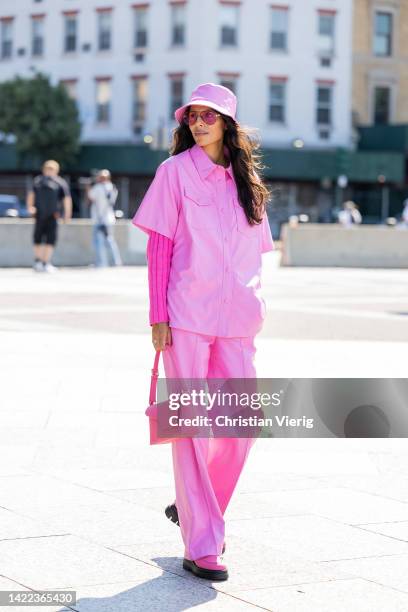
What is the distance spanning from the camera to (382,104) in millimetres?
61906

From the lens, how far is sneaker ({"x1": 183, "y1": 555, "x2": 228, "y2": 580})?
5.00 meters

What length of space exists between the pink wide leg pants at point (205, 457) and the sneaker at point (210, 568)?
22 millimetres

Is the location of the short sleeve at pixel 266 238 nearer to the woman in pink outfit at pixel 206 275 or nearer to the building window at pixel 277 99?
the woman in pink outfit at pixel 206 275

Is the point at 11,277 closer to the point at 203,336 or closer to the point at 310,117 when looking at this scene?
the point at 203,336

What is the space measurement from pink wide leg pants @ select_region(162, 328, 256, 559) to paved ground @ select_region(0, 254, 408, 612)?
15cm

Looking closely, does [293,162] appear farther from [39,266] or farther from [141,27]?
[39,266]

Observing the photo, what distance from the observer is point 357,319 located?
50.6 ft

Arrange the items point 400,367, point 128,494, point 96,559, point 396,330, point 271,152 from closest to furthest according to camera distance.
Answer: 1. point 96,559
2. point 128,494
3. point 400,367
4. point 396,330
5. point 271,152

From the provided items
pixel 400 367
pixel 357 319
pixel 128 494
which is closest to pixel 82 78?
pixel 357 319

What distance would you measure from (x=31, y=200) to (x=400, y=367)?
13.6m

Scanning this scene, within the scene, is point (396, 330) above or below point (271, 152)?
below

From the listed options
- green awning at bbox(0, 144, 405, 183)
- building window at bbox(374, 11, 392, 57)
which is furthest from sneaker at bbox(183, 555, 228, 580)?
building window at bbox(374, 11, 392, 57)

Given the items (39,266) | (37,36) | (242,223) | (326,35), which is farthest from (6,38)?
(242,223)

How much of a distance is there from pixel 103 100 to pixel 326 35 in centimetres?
948
